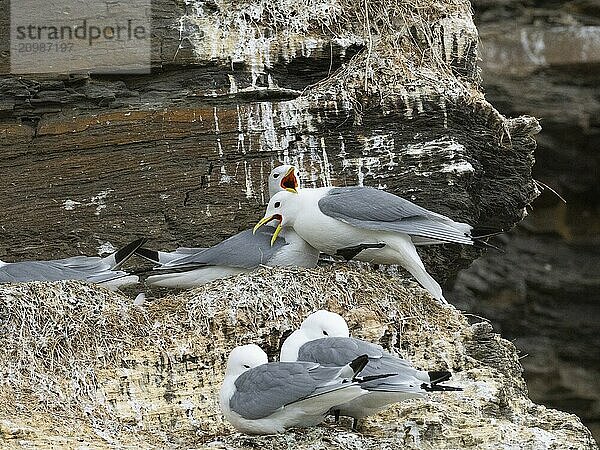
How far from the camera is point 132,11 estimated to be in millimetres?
6410

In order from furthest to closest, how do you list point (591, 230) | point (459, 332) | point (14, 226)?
point (591, 230), point (14, 226), point (459, 332)

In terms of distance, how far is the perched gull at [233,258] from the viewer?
545 cm

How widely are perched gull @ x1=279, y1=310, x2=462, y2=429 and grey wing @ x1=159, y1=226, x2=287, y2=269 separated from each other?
3.31 feet

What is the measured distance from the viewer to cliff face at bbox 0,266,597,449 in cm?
Answer: 445

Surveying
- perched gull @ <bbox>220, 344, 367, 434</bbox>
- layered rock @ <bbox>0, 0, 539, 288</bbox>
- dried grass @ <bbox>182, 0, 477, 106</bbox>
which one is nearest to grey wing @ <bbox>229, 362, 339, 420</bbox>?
perched gull @ <bbox>220, 344, 367, 434</bbox>

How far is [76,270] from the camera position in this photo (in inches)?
209

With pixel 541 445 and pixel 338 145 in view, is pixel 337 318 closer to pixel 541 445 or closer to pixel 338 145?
pixel 541 445

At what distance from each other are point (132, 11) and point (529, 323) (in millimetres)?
6349

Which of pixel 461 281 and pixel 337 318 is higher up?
pixel 337 318

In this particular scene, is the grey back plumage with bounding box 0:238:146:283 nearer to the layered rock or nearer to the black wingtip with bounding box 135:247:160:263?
the black wingtip with bounding box 135:247:160:263

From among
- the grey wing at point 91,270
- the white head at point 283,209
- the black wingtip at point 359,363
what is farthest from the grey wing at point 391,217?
the black wingtip at point 359,363

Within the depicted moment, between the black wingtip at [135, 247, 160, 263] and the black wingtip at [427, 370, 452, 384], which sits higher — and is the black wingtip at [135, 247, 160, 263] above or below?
below

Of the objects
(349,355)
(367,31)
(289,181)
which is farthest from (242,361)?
(367,31)

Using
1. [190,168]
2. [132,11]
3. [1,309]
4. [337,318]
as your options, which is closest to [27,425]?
[1,309]
